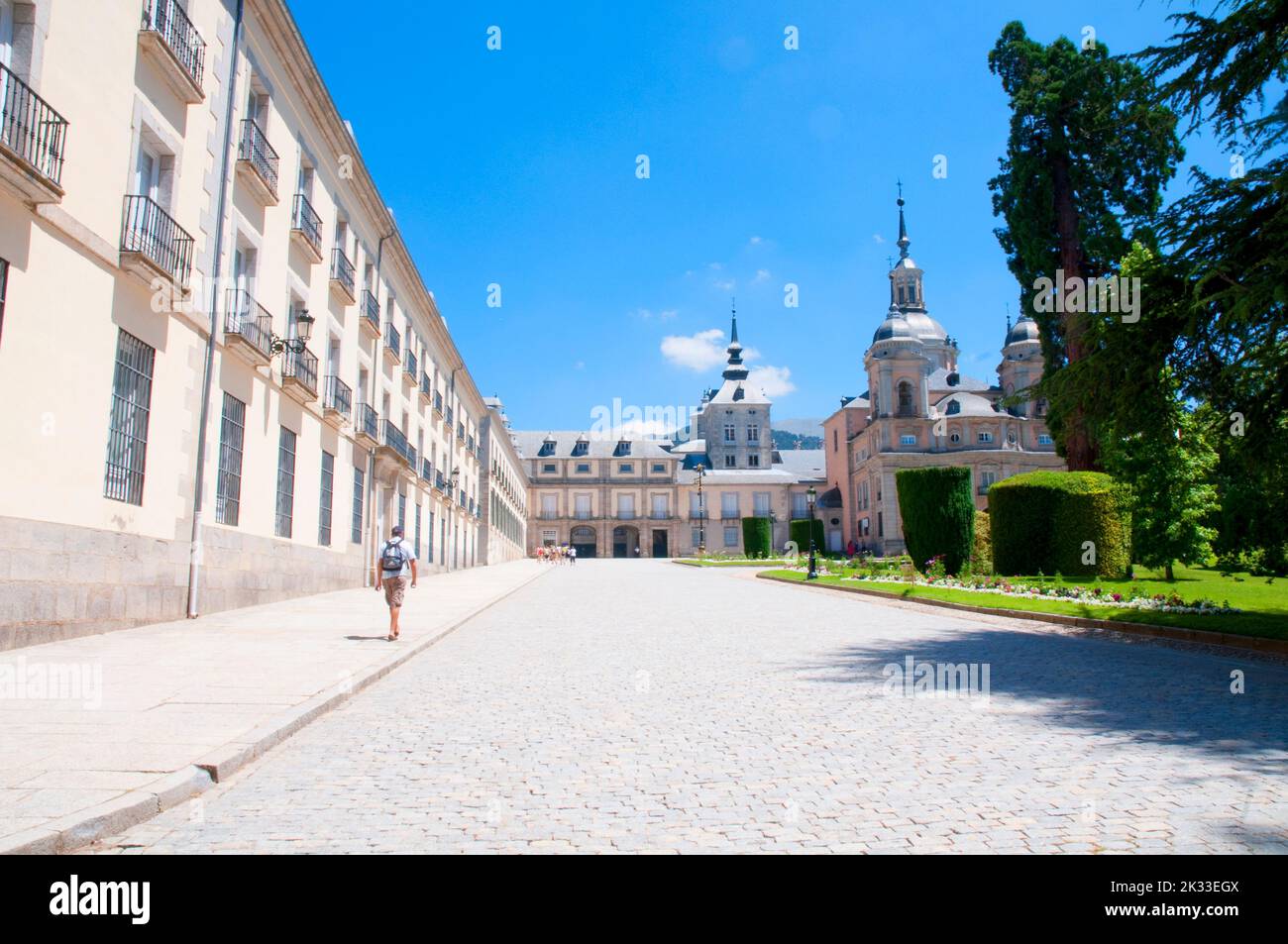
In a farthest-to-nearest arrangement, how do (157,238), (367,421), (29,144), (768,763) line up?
(367,421) → (157,238) → (29,144) → (768,763)

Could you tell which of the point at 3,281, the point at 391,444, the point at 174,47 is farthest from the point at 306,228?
the point at 3,281

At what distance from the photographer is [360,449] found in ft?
73.7

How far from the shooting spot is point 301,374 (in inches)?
669

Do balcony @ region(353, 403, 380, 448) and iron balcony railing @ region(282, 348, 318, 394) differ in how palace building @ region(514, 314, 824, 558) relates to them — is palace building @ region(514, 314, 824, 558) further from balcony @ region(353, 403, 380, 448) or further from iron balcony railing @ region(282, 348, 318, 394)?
iron balcony railing @ region(282, 348, 318, 394)

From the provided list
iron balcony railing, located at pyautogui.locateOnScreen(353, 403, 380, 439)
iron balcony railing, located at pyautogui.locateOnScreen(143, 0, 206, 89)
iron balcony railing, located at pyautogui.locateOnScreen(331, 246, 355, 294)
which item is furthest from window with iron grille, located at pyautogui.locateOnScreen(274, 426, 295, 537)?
iron balcony railing, located at pyautogui.locateOnScreen(143, 0, 206, 89)

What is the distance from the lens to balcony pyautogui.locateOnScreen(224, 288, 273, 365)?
1370 cm

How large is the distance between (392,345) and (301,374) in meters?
8.22

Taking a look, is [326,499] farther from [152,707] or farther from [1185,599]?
[1185,599]

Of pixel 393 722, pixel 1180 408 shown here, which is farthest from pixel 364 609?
pixel 1180 408

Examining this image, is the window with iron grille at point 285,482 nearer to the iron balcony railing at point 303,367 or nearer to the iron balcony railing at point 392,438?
the iron balcony railing at point 303,367

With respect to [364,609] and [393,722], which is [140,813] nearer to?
[393,722]

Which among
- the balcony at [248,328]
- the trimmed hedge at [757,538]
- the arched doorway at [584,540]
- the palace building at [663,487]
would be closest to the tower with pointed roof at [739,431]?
the palace building at [663,487]

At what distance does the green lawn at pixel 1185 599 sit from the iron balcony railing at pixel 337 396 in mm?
14494

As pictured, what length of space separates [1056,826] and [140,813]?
435cm
